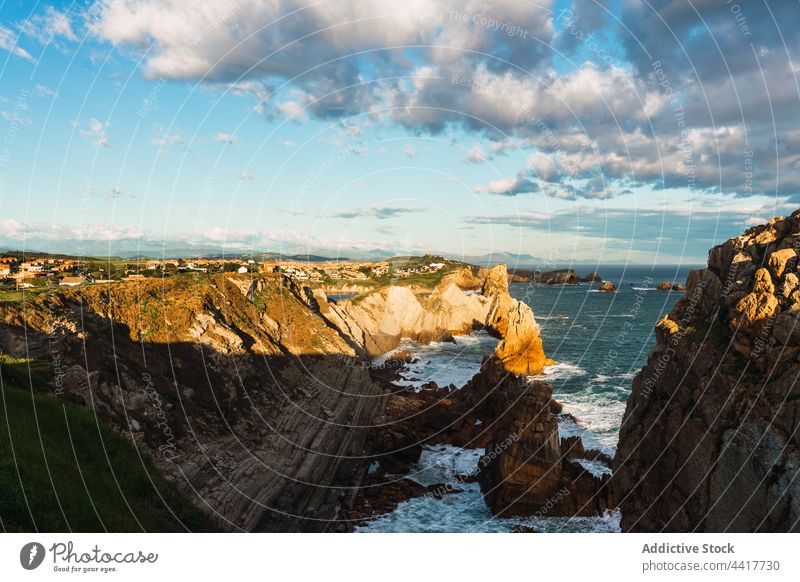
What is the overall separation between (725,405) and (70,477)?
724 inches

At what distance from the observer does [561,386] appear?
50.0m

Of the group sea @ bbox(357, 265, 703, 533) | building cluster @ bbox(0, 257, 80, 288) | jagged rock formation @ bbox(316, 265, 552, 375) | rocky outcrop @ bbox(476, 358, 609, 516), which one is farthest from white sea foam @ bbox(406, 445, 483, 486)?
building cluster @ bbox(0, 257, 80, 288)

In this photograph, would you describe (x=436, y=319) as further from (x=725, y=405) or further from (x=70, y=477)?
(x=70, y=477)

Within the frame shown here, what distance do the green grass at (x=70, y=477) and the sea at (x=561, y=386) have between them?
431 inches

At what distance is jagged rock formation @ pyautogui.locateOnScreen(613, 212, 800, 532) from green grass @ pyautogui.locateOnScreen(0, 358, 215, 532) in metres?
15.8

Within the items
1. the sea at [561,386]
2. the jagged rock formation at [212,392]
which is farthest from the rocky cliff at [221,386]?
the sea at [561,386]

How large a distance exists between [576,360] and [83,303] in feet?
191

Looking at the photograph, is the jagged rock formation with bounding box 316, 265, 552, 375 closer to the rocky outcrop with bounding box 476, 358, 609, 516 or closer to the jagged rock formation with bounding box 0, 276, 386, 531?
the jagged rock formation with bounding box 0, 276, 386, 531

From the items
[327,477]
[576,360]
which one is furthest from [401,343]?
[327,477]

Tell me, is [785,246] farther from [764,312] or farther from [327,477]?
[327,477]

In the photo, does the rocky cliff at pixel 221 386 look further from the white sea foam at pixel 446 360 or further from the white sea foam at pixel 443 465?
the white sea foam at pixel 446 360

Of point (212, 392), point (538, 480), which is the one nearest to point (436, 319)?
point (212, 392)

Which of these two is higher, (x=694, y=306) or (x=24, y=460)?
(x=694, y=306)

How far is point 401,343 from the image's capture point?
251 ft
